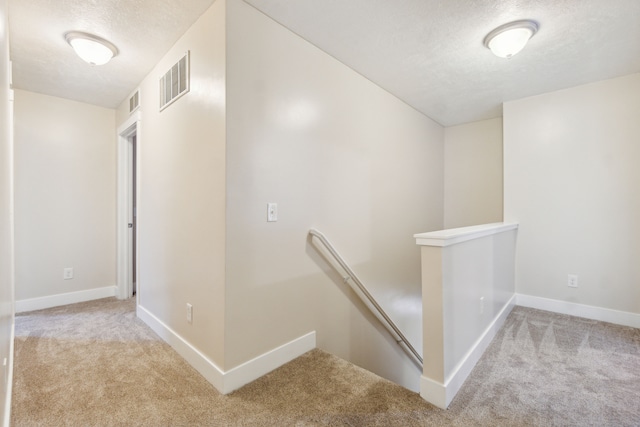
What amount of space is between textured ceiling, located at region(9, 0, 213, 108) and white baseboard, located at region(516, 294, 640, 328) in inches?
164

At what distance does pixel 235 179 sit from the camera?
1798 mm

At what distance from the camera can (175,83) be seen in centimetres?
231

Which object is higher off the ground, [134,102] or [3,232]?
[134,102]

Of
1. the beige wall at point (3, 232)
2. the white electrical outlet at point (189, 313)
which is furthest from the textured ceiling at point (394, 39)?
the white electrical outlet at point (189, 313)

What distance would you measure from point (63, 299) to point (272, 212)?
125 inches

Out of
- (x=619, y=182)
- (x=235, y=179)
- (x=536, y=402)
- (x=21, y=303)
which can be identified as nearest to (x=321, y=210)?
(x=235, y=179)

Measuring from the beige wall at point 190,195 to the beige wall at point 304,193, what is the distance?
4.6 inches

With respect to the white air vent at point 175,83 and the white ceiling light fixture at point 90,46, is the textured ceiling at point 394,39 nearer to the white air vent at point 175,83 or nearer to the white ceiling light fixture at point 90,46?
the white ceiling light fixture at point 90,46

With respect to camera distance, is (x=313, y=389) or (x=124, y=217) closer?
(x=313, y=389)

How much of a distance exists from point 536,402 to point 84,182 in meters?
4.78

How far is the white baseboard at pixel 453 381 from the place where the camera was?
5.35ft

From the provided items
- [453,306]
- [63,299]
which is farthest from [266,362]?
[63,299]

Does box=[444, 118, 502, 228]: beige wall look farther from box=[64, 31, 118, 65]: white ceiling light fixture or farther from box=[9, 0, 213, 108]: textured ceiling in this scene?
box=[64, 31, 118, 65]: white ceiling light fixture

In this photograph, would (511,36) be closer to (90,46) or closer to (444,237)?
(444,237)
